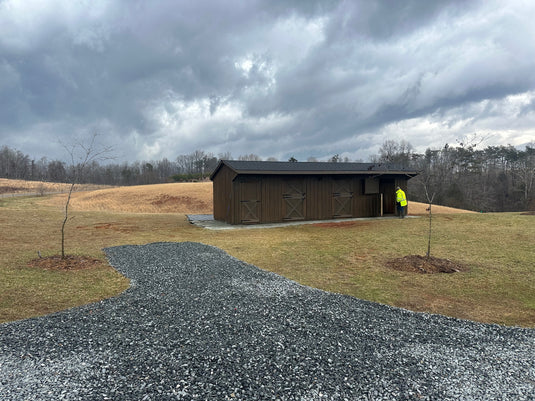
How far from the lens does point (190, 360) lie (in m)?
3.11

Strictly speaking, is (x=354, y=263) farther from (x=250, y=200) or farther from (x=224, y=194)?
(x=224, y=194)

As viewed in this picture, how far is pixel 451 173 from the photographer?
147 ft

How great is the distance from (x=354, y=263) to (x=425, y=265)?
159 centimetres

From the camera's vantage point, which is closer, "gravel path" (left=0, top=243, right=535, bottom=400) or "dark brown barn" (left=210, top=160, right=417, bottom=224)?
"gravel path" (left=0, top=243, right=535, bottom=400)

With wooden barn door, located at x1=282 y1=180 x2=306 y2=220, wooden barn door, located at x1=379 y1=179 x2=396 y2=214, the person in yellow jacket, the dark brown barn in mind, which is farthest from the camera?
wooden barn door, located at x1=379 y1=179 x2=396 y2=214

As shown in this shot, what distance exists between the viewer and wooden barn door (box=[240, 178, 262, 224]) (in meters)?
14.9

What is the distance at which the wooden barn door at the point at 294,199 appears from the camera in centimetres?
1577

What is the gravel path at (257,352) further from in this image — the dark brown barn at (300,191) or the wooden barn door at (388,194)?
the wooden barn door at (388,194)

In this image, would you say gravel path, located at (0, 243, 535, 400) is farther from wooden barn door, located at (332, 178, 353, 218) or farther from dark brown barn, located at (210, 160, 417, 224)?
wooden barn door, located at (332, 178, 353, 218)

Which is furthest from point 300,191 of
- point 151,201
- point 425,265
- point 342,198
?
point 151,201

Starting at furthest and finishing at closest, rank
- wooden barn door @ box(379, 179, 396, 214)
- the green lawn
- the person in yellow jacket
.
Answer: wooden barn door @ box(379, 179, 396, 214) → the person in yellow jacket → the green lawn

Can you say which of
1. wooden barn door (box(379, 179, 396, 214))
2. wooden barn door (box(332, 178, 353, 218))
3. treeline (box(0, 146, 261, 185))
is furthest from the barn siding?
treeline (box(0, 146, 261, 185))

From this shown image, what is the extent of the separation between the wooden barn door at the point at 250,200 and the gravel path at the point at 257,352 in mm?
9865

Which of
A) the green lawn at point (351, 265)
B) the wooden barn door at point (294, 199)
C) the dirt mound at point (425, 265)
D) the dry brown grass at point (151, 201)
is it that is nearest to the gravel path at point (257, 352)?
the green lawn at point (351, 265)
